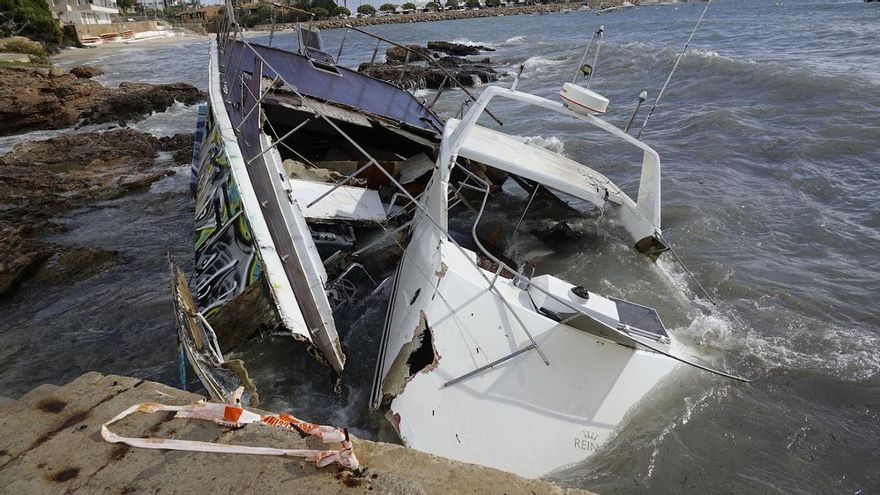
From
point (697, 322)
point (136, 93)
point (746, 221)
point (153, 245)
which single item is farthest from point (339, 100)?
point (136, 93)

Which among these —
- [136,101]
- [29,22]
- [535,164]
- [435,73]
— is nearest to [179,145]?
[136,101]

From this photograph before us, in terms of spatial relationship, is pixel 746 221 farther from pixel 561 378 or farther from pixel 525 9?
pixel 525 9

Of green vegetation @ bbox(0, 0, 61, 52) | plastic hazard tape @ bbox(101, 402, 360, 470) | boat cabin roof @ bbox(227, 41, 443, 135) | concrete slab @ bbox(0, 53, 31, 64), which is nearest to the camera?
plastic hazard tape @ bbox(101, 402, 360, 470)

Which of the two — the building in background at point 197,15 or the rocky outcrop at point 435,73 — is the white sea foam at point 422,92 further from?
the building in background at point 197,15

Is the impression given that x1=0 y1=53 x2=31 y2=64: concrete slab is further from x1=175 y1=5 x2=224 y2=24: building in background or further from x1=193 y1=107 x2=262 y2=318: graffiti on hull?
x1=175 y1=5 x2=224 y2=24: building in background

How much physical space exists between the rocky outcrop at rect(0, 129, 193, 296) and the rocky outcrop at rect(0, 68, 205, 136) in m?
2.90

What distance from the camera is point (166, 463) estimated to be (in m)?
2.40

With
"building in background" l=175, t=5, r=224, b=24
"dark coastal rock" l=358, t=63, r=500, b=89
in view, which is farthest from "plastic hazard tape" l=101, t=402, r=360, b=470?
"building in background" l=175, t=5, r=224, b=24

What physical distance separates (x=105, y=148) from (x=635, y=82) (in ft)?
55.8

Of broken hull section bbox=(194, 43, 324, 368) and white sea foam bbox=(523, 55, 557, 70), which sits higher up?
broken hull section bbox=(194, 43, 324, 368)

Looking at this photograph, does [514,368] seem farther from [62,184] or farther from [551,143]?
[62,184]

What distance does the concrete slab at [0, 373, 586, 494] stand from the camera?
2312 millimetres

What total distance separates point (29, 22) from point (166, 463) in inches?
1916

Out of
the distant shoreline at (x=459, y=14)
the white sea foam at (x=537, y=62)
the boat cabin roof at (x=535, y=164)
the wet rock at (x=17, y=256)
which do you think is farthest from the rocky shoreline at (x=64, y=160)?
the distant shoreline at (x=459, y=14)
